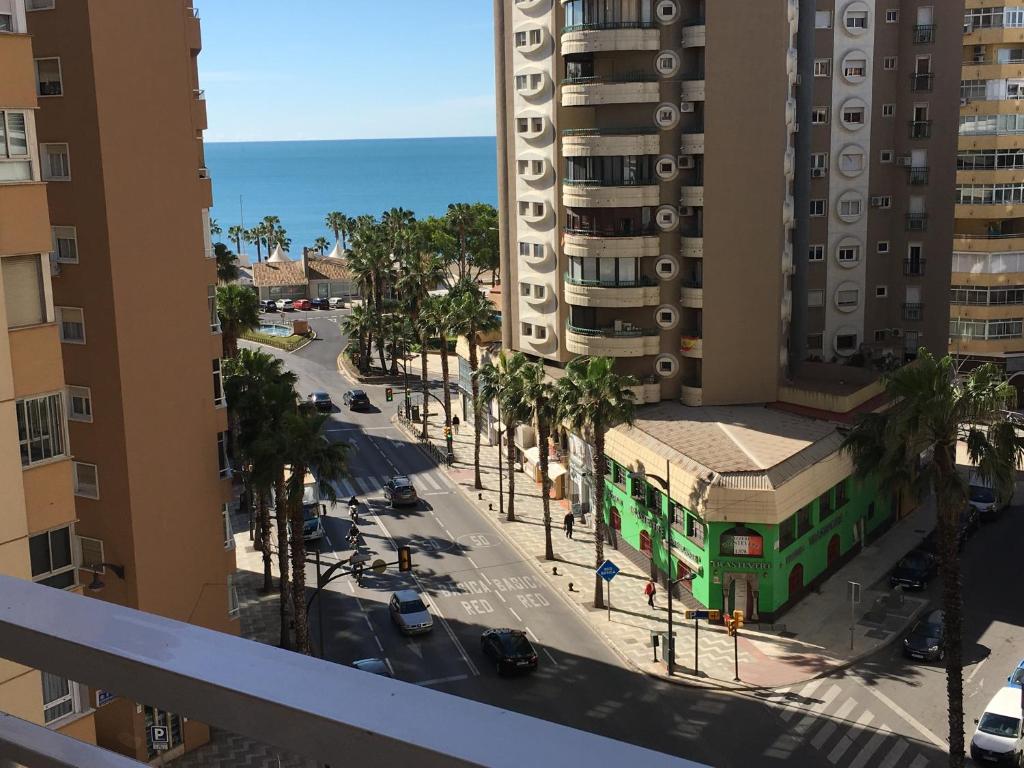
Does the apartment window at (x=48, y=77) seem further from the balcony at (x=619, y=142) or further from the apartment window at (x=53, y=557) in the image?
the balcony at (x=619, y=142)

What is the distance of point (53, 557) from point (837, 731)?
28.7 m

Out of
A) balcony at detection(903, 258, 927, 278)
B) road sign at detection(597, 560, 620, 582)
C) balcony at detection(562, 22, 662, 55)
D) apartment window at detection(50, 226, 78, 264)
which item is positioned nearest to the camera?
apartment window at detection(50, 226, 78, 264)

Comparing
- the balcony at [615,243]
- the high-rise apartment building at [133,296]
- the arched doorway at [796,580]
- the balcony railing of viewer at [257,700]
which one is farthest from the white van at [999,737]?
the balcony railing of viewer at [257,700]

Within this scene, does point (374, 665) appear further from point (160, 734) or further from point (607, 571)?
point (160, 734)

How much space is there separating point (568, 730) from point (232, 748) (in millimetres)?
39258

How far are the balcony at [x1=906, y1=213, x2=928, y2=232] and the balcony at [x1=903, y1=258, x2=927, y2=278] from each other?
208 cm

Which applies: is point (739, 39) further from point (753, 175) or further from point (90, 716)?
point (90, 716)

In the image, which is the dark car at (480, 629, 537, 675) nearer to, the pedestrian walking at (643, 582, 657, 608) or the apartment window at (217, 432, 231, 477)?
the pedestrian walking at (643, 582, 657, 608)

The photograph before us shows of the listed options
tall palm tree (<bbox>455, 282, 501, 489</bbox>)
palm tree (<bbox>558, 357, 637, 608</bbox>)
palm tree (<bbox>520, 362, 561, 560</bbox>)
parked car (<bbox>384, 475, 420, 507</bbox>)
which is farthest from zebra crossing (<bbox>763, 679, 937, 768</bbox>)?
tall palm tree (<bbox>455, 282, 501, 489</bbox>)

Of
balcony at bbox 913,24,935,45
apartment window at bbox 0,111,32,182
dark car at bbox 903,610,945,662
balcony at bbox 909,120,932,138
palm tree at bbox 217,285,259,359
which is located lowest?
dark car at bbox 903,610,945,662

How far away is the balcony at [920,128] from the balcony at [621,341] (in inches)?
989

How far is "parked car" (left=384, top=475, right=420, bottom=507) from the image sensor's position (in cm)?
6650

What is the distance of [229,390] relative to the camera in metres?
45.7

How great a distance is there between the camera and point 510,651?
4422cm
